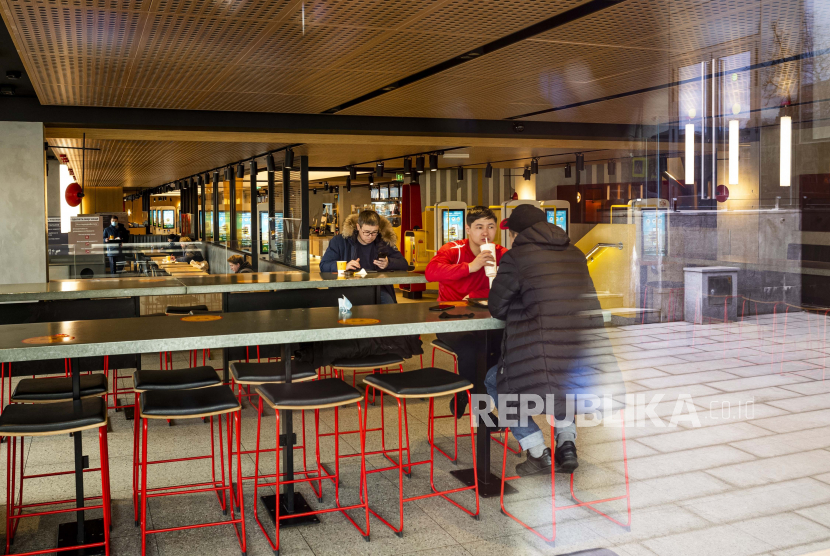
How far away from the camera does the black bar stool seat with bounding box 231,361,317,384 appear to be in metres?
3.32

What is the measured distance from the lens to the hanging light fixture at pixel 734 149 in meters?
3.08

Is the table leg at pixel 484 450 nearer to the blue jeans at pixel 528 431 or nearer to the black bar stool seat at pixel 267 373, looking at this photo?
the blue jeans at pixel 528 431

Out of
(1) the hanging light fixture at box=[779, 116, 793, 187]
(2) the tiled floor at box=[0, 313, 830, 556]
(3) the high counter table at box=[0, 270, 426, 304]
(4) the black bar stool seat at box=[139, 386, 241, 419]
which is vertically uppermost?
(1) the hanging light fixture at box=[779, 116, 793, 187]

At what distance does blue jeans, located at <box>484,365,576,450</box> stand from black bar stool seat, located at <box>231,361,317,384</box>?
920 mm

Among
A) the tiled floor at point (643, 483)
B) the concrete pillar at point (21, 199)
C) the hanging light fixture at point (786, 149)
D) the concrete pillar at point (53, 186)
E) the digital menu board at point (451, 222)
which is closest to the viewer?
the hanging light fixture at point (786, 149)

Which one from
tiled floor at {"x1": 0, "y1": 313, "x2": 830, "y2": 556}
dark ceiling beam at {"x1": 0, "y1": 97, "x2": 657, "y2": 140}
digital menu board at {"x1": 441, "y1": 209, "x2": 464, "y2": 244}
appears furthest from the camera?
digital menu board at {"x1": 441, "y1": 209, "x2": 464, "y2": 244}

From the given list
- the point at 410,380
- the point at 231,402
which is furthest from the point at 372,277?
the point at 231,402

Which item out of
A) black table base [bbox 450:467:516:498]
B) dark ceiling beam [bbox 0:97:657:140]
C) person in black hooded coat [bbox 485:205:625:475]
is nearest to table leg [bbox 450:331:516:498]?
black table base [bbox 450:467:516:498]

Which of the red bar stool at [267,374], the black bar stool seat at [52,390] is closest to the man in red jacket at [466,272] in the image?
the red bar stool at [267,374]

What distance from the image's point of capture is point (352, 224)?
19.8ft

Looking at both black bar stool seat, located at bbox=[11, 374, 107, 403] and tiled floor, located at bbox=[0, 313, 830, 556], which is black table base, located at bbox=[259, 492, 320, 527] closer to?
tiled floor, located at bbox=[0, 313, 830, 556]

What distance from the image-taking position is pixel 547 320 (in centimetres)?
304

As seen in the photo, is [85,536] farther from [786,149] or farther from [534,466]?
[786,149]

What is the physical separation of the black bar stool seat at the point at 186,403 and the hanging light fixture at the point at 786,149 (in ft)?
8.04
